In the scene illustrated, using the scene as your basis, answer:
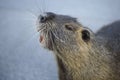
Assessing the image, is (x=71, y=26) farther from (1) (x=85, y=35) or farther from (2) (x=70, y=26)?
(1) (x=85, y=35)

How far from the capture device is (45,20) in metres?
4.04

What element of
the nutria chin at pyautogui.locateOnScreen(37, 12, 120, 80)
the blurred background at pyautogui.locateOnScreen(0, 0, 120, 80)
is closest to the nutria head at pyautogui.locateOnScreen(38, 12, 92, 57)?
the nutria chin at pyautogui.locateOnScreen(37, 12, 120, 80)

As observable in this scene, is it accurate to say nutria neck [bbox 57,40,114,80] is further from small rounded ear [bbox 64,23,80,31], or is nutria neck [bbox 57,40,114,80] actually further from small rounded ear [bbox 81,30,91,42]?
small rounded ear [bbox 64,23,80,31]

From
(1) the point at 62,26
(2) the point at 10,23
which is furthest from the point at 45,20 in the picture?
(2) the point at 10,23

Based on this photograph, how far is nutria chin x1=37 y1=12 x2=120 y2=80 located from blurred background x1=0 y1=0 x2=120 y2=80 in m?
0.67

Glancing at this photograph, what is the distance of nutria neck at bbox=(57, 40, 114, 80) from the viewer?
4.15m

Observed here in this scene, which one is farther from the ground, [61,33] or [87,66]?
[61,33]

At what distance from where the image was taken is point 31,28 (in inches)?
247

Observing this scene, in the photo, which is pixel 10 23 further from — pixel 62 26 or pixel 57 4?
pixel 62 26

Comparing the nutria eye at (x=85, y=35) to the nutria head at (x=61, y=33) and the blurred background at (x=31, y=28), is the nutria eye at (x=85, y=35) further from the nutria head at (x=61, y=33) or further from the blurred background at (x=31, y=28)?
the blurred background at (x=31, y=28)

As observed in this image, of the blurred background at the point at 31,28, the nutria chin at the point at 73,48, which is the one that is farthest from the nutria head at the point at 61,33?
the blurred background at the point at 31,28

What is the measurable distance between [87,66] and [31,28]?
7.09 ft

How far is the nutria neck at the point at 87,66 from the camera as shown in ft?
13.6

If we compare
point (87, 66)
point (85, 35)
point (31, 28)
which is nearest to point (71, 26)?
point (85, 35)
